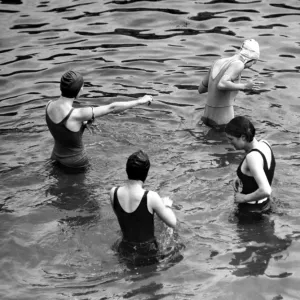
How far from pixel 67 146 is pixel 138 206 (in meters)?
2.83

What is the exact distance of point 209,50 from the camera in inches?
620

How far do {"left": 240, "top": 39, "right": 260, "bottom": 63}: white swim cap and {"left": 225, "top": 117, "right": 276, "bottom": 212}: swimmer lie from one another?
2866mm

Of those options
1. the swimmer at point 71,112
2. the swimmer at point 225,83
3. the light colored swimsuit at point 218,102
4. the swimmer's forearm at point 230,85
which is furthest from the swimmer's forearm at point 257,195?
the light colored swimsuit at point 218,102

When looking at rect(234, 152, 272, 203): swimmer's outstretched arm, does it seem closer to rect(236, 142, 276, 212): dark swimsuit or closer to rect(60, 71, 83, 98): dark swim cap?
rect(236, 142, 276, 212): dark swimsuit

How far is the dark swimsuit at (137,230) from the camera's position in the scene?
7.94 meters

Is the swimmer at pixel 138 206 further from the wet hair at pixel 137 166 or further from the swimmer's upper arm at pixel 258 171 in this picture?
the swimmer's upper arm at pixel 258 171

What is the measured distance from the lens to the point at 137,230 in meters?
8.10

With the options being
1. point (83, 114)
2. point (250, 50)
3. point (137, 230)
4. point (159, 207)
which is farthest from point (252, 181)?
point (250, 50)

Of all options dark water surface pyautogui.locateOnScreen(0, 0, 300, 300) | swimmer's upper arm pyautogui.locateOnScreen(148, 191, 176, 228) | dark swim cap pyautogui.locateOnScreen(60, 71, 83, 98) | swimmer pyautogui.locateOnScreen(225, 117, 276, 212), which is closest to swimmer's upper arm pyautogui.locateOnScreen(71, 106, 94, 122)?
dark swim cap pyautogui.locateOnScreen(60, 71, 83, 98)

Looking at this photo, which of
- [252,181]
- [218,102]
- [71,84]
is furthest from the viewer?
[218,102]

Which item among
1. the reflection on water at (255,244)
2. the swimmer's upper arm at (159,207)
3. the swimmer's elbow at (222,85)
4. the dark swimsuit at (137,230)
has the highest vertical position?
the swimmer's elbow at (222,85)

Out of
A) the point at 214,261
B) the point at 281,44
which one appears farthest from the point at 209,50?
the point at 214,261

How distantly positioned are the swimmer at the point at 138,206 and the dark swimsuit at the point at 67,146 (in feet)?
7.61

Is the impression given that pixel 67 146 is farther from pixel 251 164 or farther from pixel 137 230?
pixel 251 164
